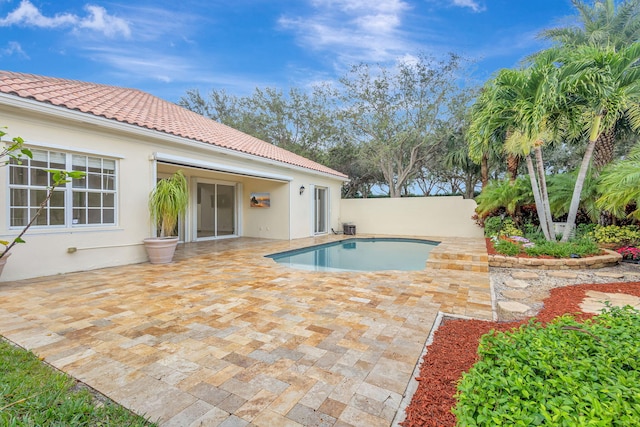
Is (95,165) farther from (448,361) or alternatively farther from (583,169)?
(583,169)

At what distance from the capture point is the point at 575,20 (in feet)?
42.3

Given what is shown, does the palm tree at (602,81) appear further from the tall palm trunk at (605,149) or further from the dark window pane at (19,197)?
the dark window pane at (19,197)

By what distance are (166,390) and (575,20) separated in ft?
60.6

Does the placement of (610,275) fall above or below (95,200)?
below

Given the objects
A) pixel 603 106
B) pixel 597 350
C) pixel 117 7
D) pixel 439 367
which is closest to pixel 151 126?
pixel 117 7

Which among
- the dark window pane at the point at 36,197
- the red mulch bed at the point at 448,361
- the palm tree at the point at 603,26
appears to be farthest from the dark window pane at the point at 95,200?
the palm tree at the point at 603,26

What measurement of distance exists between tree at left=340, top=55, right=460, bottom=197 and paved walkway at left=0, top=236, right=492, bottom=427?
1717cm

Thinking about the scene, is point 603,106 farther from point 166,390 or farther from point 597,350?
point 166,390

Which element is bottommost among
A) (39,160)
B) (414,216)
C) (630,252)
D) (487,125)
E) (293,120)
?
(630,252)

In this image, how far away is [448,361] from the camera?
3.11 m

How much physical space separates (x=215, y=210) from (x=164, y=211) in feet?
20.7

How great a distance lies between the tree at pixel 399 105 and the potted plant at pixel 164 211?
662 inches

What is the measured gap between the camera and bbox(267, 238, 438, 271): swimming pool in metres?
9.05

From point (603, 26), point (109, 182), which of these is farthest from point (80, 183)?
point (603, 26)
